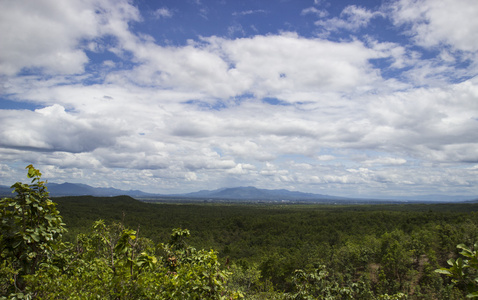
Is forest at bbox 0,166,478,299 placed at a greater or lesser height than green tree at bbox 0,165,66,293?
lesser

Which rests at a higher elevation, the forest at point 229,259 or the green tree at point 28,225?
the green tree at point 28,225

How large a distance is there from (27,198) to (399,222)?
104667 millimetres

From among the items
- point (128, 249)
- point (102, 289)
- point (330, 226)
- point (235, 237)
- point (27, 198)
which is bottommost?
point (235, 237)

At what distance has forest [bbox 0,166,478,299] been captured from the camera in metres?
5.57

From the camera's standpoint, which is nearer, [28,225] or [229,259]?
[28,225]

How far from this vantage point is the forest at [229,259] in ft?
18.3

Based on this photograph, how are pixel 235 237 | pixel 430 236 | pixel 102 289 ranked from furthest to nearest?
pixel 235 237 → pixel 430 236 → pixel 102 289

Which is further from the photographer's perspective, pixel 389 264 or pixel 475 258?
pixel 389 264

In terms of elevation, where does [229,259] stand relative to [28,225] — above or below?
below

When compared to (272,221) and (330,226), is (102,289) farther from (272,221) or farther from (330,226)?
(272,221)

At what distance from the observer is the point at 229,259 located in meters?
16.1

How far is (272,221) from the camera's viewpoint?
11469 centimetres

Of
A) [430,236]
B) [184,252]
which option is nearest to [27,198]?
[184,252]

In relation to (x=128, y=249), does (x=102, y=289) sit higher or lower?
lower
